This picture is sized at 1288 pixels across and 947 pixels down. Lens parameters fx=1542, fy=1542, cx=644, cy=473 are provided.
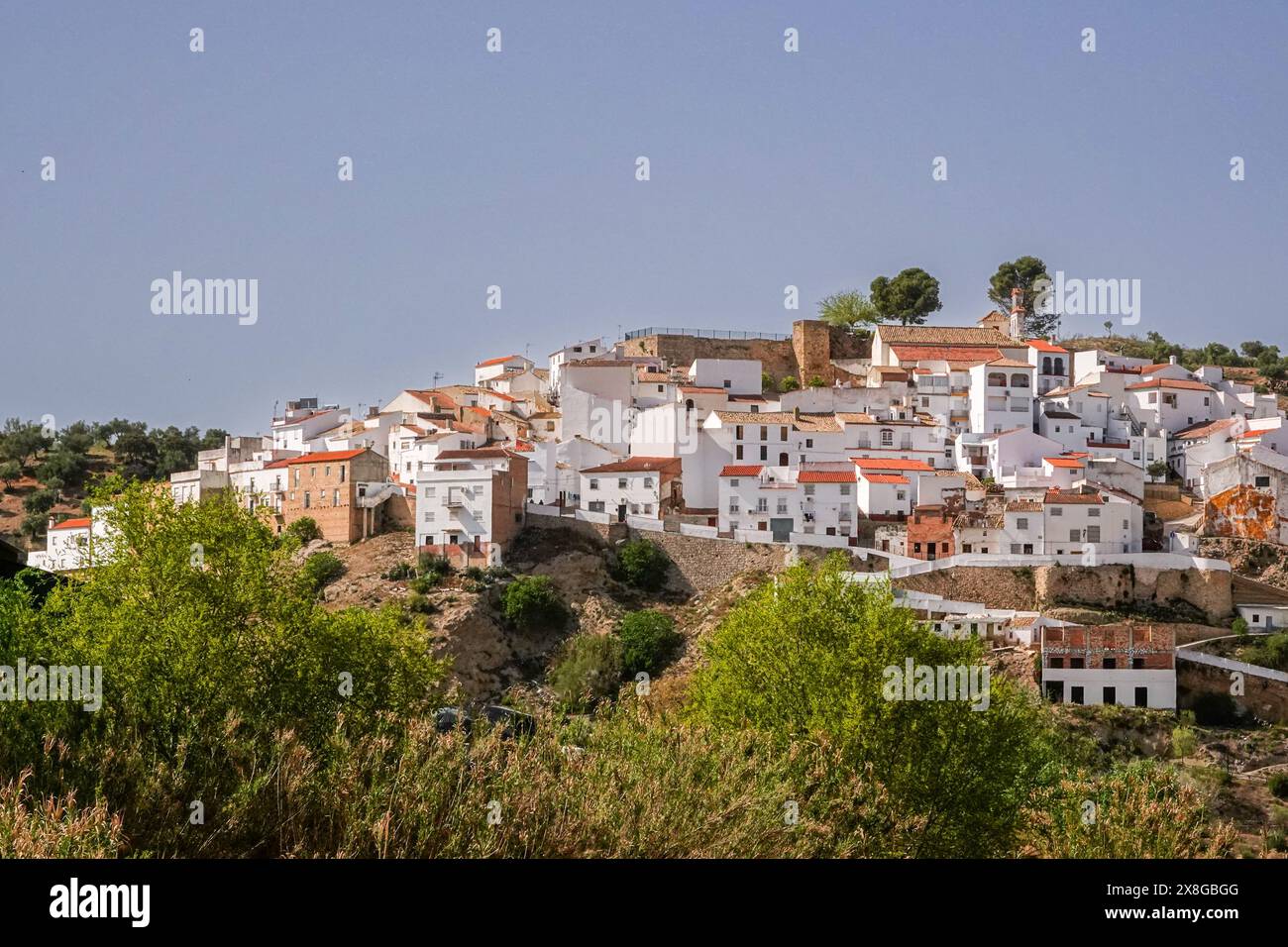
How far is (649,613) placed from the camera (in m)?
45.1

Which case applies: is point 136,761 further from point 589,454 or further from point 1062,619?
point 589,454

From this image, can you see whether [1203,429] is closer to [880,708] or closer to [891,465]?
[891,465]

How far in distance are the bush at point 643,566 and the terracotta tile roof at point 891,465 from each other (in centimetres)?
845

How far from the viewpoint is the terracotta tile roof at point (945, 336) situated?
218 feet

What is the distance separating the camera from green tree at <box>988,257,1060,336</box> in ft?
270

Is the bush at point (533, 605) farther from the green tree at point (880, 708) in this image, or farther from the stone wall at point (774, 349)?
the stone wall at point (774, 349)

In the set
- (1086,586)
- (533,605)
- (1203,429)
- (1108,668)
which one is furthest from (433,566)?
(1203,429)

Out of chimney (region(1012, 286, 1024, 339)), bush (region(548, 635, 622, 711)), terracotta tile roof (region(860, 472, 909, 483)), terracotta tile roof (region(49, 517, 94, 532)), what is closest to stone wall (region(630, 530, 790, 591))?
terracotta tile roof (region(860, 472, 909, 483))

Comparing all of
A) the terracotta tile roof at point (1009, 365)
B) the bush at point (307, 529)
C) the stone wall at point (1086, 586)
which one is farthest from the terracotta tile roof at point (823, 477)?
the bush at point (307, 529)

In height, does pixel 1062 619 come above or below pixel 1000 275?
below
